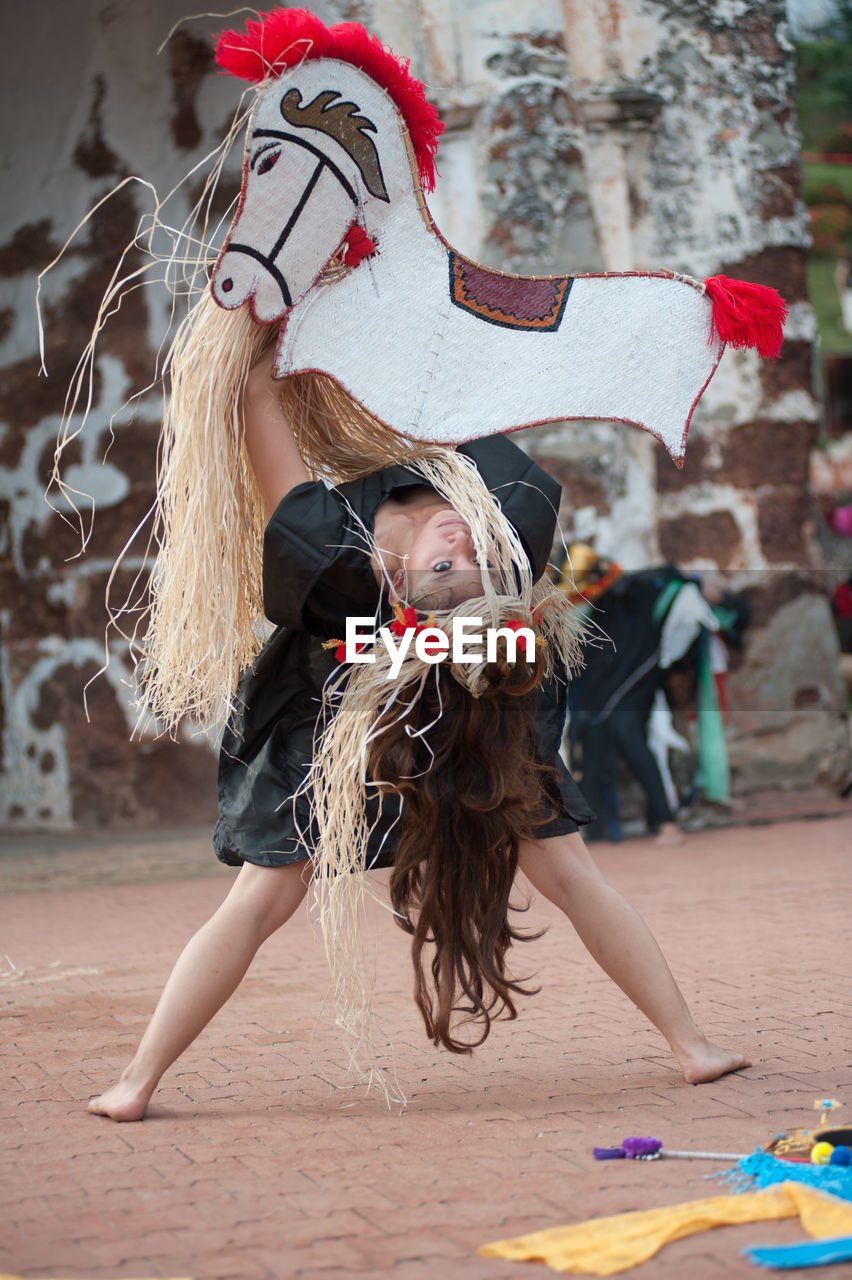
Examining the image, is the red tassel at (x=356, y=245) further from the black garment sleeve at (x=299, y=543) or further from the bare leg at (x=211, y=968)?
the bare leg at (x=211, y=968)

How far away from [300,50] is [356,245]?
1.25 ft

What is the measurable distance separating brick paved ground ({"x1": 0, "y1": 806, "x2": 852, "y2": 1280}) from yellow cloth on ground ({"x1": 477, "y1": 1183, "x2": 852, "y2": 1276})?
0.09 ft

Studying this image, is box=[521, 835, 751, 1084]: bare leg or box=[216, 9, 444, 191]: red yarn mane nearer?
box=[216, 9, 444, 191]: red yarn mane

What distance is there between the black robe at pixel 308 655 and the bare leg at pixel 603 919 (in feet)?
0.17

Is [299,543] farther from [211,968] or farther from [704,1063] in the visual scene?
[704,1063]

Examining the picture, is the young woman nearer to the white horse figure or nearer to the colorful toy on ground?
the white horse figure

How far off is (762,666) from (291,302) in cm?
638

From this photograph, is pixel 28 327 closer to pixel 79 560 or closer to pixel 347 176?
pixel 79 560

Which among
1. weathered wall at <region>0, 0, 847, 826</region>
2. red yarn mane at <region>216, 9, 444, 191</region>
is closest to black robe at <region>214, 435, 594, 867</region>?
red yarn mane at <region>216, 9, 444, 191</region>

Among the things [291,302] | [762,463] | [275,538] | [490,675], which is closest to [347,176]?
[291,302]

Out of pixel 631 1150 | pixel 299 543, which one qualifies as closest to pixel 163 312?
pixel 299 543

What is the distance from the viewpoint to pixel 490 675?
8.14 feet

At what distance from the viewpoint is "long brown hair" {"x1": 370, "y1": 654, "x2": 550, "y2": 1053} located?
99.3 inches

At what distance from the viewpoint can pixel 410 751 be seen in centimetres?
252
